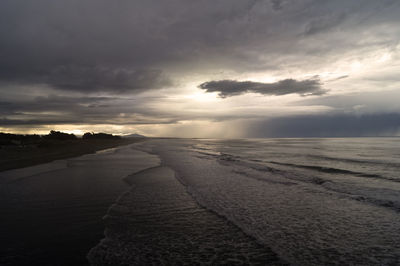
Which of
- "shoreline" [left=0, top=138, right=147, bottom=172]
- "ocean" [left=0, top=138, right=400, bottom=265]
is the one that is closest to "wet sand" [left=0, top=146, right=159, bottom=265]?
"ocean" [left=0, top=138, right=400, bottom=265]

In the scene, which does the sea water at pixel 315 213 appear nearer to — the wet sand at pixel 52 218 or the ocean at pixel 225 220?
the ocean at pixel 225 220

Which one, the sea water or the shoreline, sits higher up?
the shoreline

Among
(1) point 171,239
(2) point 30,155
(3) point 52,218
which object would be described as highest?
(2) point 30,155

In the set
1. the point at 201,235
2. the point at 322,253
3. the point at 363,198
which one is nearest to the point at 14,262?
the point at 201,235

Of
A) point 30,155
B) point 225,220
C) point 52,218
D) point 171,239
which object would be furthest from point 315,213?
point 30,155

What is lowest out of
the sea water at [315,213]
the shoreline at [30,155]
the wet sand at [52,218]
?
the sea water at [315,213]

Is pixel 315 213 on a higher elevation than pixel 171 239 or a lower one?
lower

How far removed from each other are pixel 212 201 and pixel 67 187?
8630 mm

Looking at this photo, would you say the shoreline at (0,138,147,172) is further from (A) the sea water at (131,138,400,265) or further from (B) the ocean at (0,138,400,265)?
(A) the sea water at (131,138,400,265)

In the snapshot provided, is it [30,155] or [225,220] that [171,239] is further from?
[30,155]

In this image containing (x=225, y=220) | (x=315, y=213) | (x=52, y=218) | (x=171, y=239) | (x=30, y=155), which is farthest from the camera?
(x=30, y=155)

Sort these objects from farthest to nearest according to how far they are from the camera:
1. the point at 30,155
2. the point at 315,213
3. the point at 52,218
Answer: the point at 30,155 < the point at 315,213 < the point at 52,218

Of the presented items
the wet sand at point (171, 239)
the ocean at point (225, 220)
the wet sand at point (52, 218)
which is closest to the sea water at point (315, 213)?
the ocean at point (225, 220)

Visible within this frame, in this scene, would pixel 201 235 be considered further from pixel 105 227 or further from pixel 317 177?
pixel 317 177
